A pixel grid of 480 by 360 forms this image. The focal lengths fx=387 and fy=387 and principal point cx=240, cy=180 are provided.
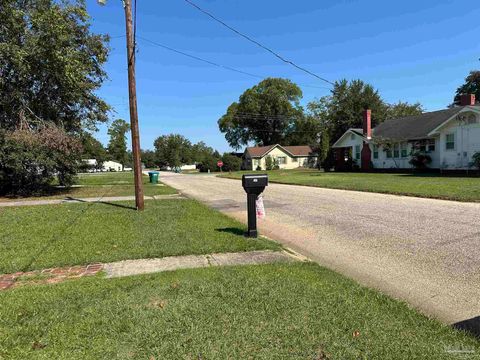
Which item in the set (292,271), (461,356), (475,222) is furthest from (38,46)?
(461,356)

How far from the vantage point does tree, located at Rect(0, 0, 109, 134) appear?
17828 millimetres

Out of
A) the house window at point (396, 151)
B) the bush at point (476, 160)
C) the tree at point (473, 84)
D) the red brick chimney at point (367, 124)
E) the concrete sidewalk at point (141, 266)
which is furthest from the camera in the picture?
the tree at point (473, 84)

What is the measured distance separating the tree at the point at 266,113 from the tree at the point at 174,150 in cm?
2253

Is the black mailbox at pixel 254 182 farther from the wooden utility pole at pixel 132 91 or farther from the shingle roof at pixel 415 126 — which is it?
the shingle roof at pixel 415 126

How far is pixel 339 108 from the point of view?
2393 inches

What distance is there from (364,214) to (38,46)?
16.2 metres

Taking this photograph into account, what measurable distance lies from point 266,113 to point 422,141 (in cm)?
5720

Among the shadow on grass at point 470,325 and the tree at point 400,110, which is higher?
the tree at point 400,110

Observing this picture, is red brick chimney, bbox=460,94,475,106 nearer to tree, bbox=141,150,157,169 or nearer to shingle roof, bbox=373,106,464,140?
shingle roof, bbox=373,106,464,140

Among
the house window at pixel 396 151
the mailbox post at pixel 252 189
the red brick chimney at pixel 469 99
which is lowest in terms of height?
the mailbox post at pixel 252 189

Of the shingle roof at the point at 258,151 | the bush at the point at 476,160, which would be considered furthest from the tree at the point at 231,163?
the bush at the point at 476,160

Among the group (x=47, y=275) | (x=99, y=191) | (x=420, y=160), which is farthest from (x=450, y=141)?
(x=47, y=275)

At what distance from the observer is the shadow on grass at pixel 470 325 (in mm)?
3689

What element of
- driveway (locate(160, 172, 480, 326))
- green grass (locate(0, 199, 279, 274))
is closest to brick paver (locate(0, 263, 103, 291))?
green grass (locate(0, 199, 279, 274))
